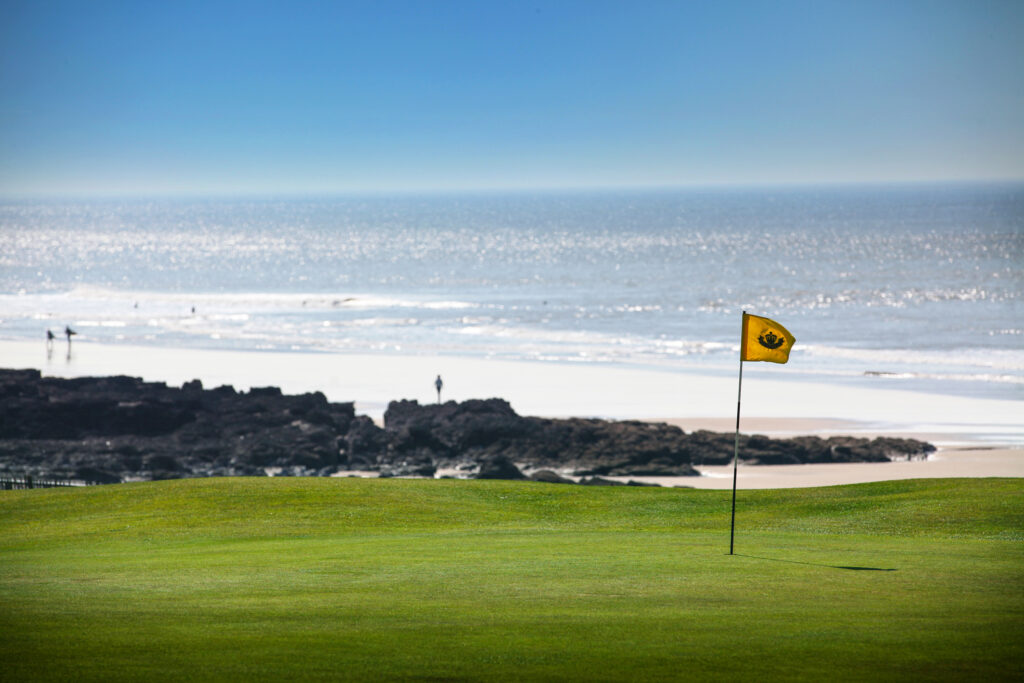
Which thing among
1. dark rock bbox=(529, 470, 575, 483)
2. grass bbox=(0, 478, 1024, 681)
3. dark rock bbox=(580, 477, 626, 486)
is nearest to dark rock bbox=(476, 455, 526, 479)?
dark rock bbox=(529, 470, 575, 483)

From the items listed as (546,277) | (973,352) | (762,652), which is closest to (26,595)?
(762,652)

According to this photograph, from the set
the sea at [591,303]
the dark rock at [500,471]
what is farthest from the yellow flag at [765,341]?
the sea at [591,303]

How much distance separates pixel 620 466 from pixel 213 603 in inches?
1038

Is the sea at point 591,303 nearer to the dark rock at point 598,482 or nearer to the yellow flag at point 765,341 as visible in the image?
the dark rock at point 598,482

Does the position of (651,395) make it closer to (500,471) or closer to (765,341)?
(500,471)

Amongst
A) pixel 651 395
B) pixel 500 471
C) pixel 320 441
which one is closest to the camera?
pixel 500 471

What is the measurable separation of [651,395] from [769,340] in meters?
35.3

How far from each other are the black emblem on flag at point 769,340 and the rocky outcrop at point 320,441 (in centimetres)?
1880

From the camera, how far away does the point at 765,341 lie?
17.1 metres

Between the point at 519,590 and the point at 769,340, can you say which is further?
the point at 769,340

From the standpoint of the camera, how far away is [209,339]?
72062 millimetres

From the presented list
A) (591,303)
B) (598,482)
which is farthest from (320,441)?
(591,303)

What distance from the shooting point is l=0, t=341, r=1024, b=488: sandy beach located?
3753cm

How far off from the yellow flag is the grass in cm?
287
